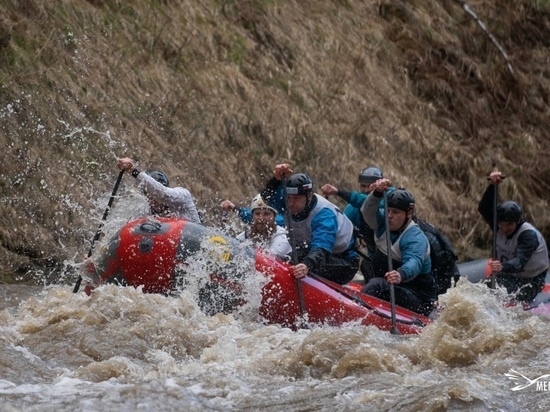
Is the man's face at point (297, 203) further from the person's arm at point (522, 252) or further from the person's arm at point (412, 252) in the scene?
the person's arm at point (522, 252)

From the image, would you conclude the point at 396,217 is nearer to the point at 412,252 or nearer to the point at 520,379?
the point at 412,252

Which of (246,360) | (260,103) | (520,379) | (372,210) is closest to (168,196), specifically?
(372,210)

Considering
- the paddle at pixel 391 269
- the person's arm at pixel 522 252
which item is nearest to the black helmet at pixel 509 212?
the person's arm at pixel 522 252

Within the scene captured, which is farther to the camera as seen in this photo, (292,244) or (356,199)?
(356,199)

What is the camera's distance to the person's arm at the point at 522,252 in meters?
11.6

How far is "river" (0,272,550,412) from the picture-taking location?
21.2ft

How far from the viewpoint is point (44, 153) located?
1228cm

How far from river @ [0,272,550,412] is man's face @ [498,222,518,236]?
2.32 meters

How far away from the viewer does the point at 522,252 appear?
11836 mm

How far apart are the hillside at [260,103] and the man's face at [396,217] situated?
10.7 feet

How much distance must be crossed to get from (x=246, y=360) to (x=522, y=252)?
518 cm

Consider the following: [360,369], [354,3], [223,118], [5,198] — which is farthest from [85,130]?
[354,3]

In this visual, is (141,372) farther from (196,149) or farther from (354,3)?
(354,3)

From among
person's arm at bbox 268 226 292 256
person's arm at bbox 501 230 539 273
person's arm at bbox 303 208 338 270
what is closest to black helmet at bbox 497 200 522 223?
person's arm at bbox 501 230 539 273
